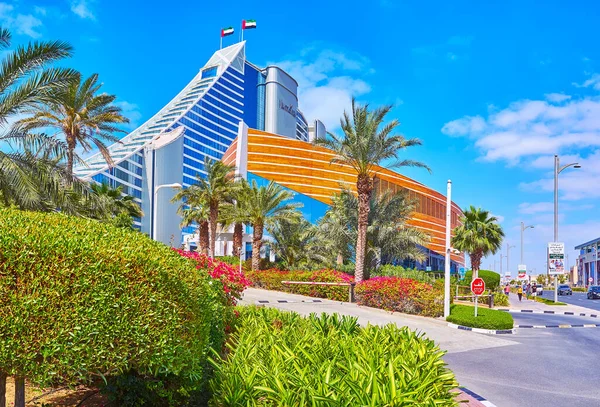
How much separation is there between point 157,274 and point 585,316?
90.2 ft

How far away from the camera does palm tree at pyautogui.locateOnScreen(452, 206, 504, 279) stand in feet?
134

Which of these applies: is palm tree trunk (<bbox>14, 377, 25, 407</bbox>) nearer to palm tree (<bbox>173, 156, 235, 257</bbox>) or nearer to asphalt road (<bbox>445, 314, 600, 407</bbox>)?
asphalt road (<bbox>445, 314, 600, 407</bbox>)

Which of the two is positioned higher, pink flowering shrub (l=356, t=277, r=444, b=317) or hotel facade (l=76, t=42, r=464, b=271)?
hotel facade (l=76, t=42, r=464, b=271)

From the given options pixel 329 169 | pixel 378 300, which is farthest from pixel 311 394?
pixel 329 169

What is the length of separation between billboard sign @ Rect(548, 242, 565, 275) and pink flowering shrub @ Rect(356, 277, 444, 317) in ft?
62.3

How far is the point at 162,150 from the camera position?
9188cm

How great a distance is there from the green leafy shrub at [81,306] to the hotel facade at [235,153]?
8.28 m

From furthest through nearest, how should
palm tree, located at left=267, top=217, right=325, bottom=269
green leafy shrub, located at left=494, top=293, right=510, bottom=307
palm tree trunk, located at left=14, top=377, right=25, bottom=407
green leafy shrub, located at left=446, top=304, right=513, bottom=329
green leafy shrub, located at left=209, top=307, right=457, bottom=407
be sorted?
palm tree, located at left=267, top=217, right=325, bottom=269 → green leafy shrub, located at left=494, top=293, right=510, bottom=307 → green leafy shrub, located at left=446, top=304, right=513, bottom=329 → palm tree trunk, located at left=14, top=377, right=25, bottom=407 → green leafy shrub, located at left=209, top=307, right=457, bottom=407

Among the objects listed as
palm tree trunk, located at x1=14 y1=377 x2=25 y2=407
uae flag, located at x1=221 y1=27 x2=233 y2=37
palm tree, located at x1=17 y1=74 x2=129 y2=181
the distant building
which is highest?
uae flag, located at x1=221 y1=27 x2=233 y2=37

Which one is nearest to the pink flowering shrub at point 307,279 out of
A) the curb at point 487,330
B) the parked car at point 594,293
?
the curb at point 487,330

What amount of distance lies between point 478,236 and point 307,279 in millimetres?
20532

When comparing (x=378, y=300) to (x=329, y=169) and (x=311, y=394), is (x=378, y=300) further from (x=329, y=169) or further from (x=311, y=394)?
(x=329, y=169)

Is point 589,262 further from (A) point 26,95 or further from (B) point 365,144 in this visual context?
(A) point 26,95

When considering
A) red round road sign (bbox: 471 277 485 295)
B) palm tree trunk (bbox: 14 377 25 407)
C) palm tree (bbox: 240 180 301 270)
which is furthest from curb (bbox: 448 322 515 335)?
palm tree (bbox: 240 180 301 270)
